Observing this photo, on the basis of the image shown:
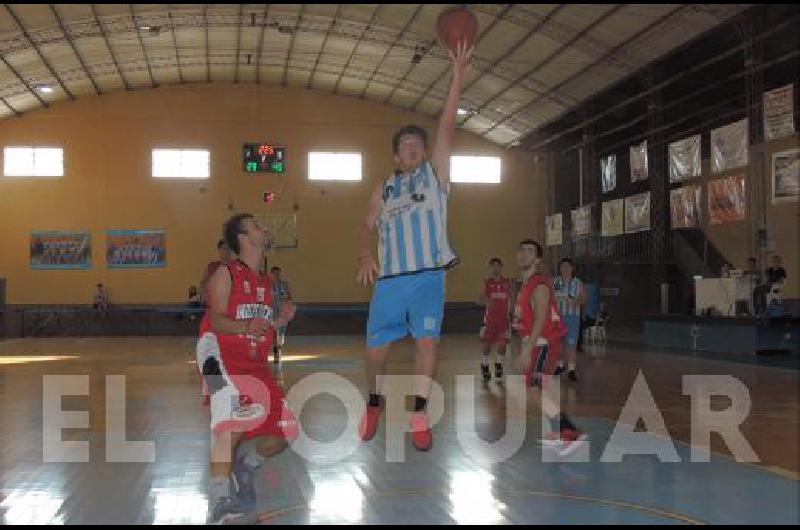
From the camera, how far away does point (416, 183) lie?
504 cm

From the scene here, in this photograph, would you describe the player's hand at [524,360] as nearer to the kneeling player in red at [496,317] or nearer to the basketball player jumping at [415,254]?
the basketball player jumping at [415,254]

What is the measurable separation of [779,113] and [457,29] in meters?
13.7

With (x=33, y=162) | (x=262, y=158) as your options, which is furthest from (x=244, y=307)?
(x=33, y=162)

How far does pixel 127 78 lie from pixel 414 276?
2437 cm

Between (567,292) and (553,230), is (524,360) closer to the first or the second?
(567,292)

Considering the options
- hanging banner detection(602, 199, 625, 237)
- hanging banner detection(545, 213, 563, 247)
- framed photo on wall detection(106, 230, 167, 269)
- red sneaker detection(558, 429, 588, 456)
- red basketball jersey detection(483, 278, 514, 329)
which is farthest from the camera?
hanging banner detection(545, 213, 563, 247)

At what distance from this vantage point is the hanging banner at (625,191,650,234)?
22.6 meters

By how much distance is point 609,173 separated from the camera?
80.7 feet

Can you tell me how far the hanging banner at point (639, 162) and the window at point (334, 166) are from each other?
1020 centimetres

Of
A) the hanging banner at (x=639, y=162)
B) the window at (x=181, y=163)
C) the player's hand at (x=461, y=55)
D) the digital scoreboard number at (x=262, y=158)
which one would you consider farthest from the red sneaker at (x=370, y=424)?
the window at (x=181, y=163)

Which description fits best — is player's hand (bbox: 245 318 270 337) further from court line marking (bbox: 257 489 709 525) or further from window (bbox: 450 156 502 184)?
window (bbox: 450 156 502 184)

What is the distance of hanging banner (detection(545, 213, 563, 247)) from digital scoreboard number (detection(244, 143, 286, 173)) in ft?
31.1

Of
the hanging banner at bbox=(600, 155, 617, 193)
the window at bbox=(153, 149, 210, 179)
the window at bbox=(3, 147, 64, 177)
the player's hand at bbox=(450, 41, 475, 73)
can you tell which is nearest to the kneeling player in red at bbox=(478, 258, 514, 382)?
the player's hand at bbox=(450, 41, 475, 73)

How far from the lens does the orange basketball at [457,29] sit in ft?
16.2
